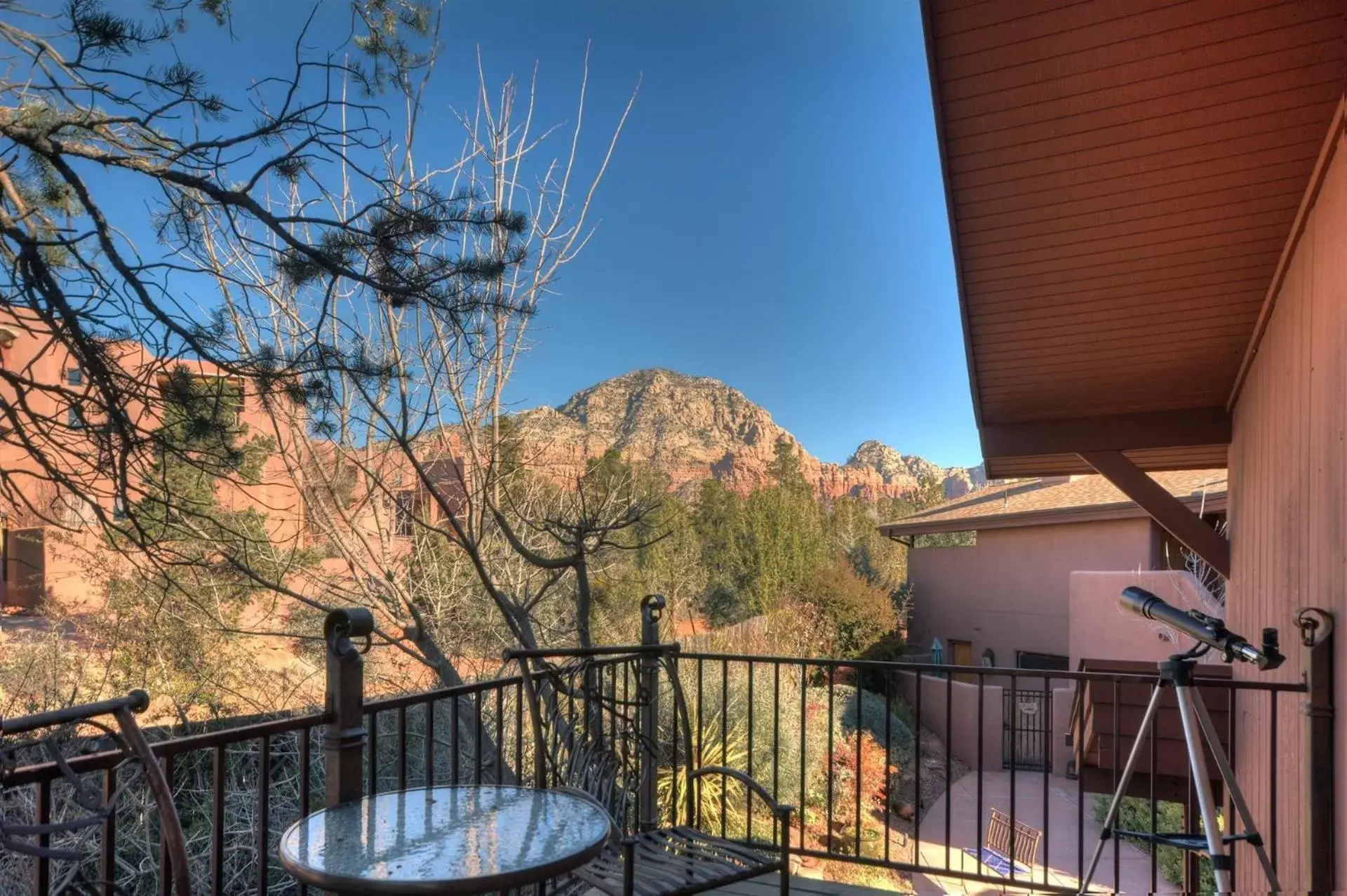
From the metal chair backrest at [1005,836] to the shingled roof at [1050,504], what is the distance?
14.5ft

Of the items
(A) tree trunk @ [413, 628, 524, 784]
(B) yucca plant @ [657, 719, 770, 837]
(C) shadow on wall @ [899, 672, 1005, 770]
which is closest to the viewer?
(A) tree trunk @ [413, 628, 524, 784]

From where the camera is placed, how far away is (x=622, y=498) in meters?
8.57

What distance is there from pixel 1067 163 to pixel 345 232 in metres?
2.95

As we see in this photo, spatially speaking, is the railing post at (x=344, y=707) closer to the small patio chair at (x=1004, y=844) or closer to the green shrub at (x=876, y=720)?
the small patio chair at (x=1004, y=844)

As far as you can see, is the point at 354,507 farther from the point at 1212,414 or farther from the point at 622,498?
the point at 1212,414

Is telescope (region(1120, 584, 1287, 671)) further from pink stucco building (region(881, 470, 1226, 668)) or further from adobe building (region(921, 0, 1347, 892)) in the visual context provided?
pink stucco building (region(881, 470, 1226, 668))

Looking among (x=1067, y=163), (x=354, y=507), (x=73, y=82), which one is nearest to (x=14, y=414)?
(x=73, y=82)

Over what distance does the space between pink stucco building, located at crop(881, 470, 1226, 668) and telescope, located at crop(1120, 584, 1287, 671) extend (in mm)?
9921

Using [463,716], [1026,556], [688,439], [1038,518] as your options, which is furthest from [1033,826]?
[688,439]

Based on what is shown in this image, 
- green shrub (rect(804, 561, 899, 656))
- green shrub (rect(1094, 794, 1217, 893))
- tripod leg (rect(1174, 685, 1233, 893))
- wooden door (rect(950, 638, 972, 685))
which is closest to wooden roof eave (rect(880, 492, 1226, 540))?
green shrub (rect(804, 561, 899, 656))

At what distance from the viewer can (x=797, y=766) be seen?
10523mm

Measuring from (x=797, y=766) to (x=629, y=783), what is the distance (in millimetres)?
8356

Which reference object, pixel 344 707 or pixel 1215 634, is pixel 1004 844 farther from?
pixel 344 707

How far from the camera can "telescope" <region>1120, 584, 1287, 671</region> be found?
8.16 ft
